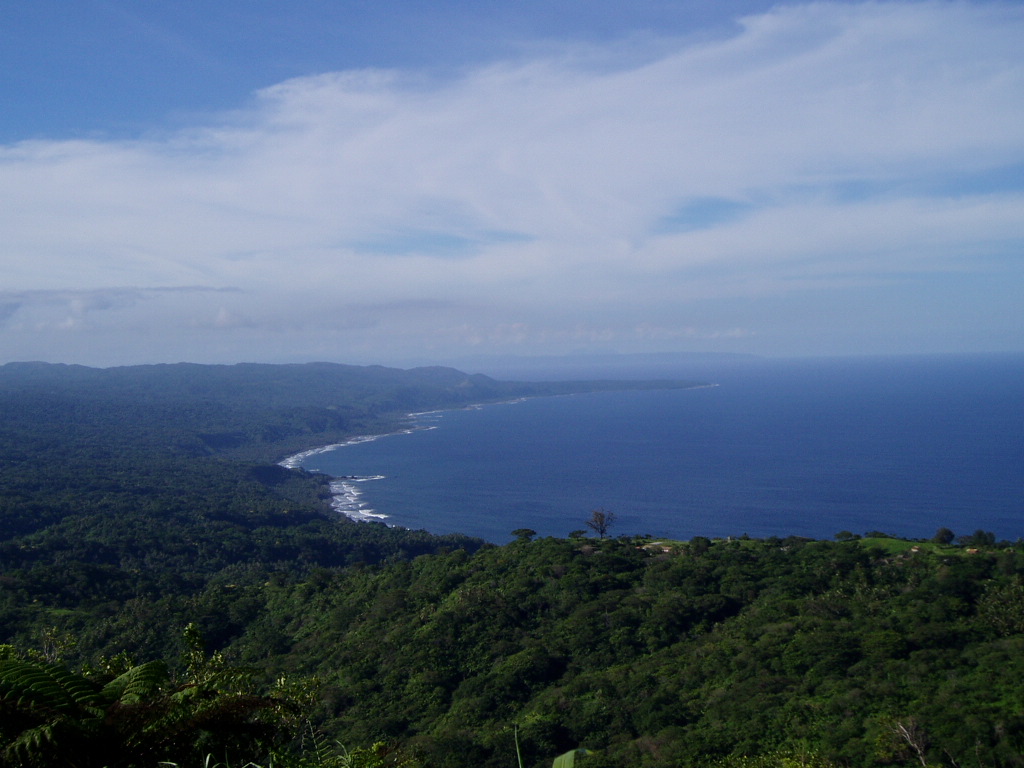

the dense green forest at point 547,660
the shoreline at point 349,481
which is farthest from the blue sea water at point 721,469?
the dense green forest at point 547,660

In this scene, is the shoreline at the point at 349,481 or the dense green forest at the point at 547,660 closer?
the dense green forest at the point at 547,660

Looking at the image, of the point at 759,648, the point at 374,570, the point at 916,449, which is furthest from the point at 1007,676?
the point at 916,449

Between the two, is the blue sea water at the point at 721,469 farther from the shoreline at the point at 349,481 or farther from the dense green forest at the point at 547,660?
the dense green forest at the point at 547,660

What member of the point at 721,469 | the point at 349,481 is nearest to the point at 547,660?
the point at 721,469

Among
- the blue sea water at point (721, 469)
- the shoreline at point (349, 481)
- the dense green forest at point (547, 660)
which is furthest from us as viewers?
the shoreline at point (349, 481)

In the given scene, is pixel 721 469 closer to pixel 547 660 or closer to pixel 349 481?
pixel 349 481

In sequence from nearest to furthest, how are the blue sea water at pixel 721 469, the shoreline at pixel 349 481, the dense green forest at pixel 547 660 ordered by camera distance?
the dense green forest at pixel 547 660 → the blue sea water at pixel 721 469 → the shoreline at pixel 349 481
